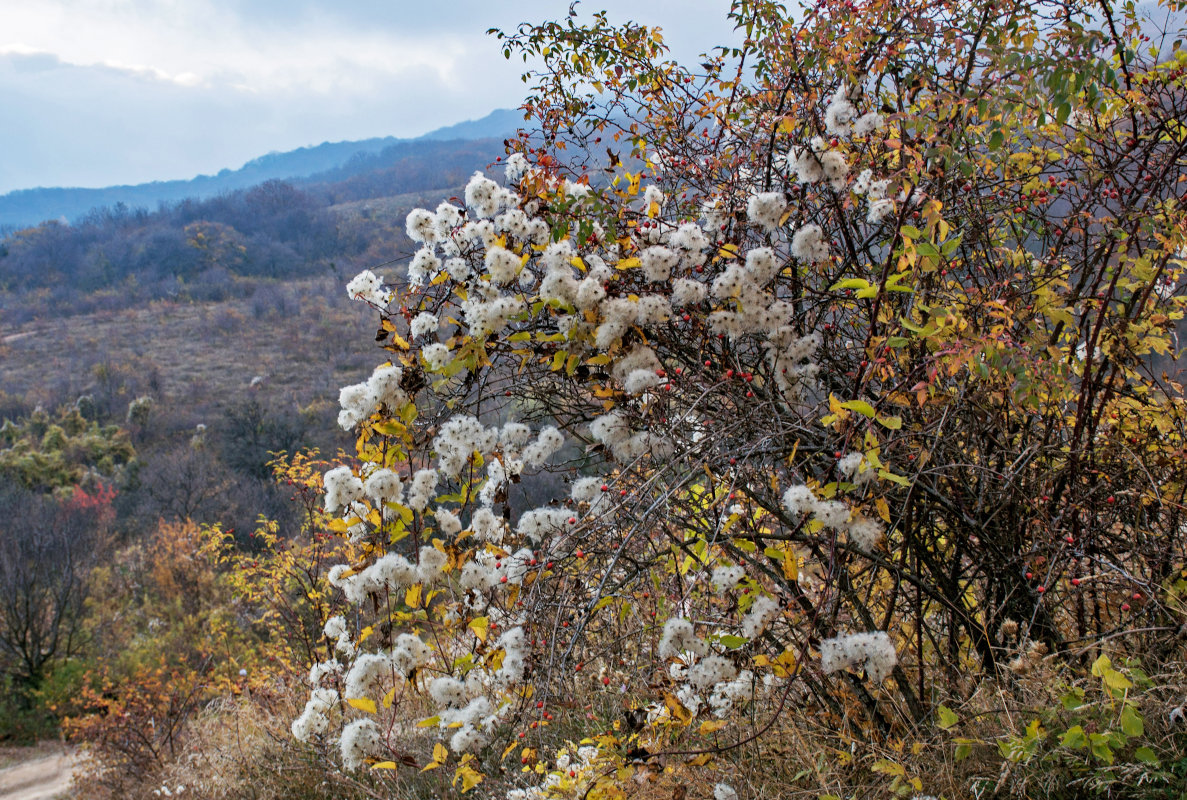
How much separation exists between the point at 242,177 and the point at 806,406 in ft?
590

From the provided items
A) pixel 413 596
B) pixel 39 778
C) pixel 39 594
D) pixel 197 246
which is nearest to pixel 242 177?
pixel 197 246

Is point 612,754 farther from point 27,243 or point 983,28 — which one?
point 27,243

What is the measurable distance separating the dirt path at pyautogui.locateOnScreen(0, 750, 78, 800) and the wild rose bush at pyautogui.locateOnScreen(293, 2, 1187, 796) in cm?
846

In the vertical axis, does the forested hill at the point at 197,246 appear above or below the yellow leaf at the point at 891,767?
above

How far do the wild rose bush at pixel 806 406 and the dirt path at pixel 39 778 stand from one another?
27.8ft

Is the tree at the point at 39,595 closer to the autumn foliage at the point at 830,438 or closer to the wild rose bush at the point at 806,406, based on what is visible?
the wild rose bush at the point at 806,406

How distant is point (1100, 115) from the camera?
2.20 m

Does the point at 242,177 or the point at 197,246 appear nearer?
the point at 197,246

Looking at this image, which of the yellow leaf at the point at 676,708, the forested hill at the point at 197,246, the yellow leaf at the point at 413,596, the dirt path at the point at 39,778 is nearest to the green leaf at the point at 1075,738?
the yellow leaf at the point at 676,708

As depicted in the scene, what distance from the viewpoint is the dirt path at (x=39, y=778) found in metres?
8.17

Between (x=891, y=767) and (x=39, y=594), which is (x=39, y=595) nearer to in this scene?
(x=39, y=594)

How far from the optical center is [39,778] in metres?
8.82

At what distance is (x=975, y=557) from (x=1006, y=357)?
2.65ft

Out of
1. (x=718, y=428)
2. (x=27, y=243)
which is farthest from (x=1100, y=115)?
(x=27, y=243)
